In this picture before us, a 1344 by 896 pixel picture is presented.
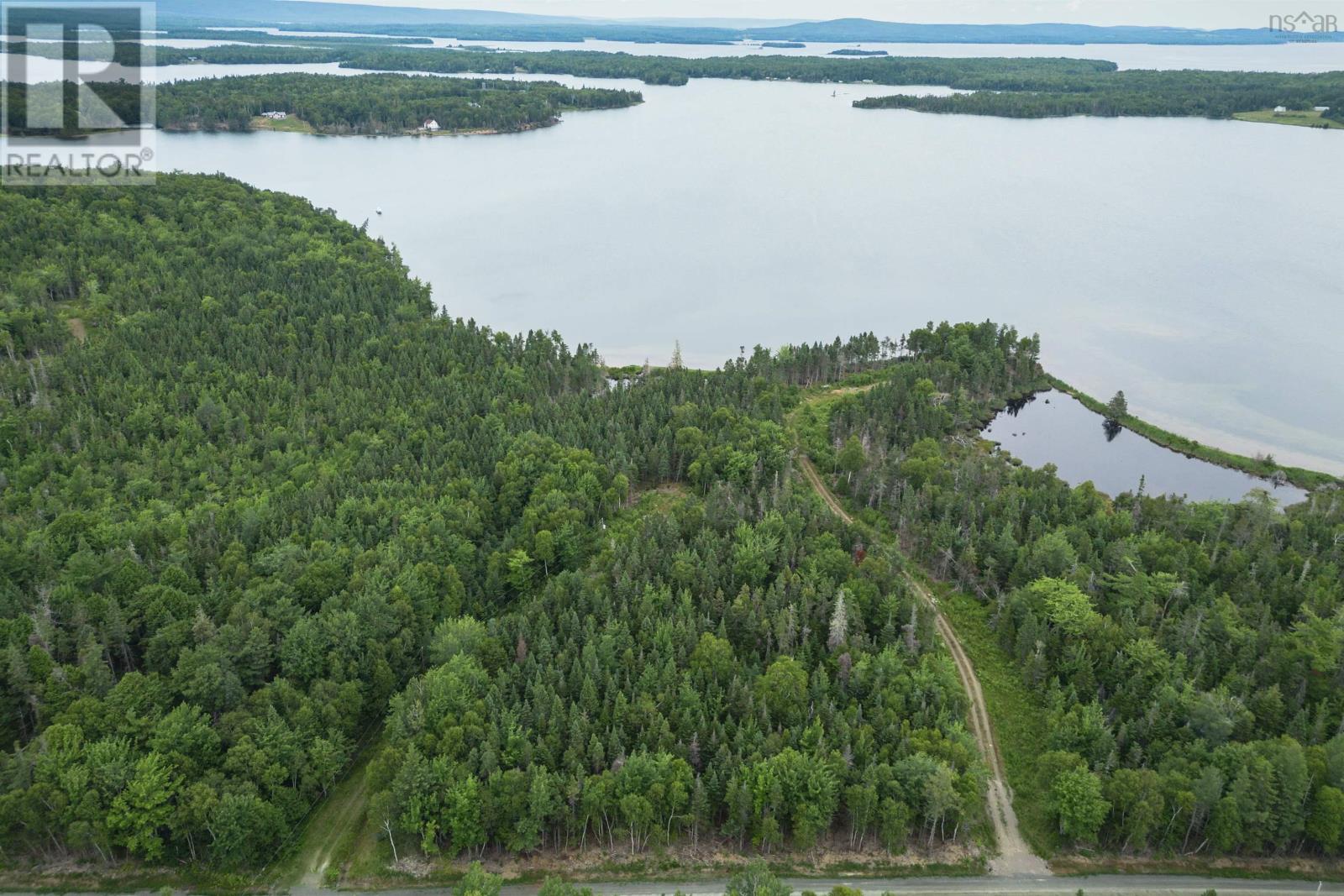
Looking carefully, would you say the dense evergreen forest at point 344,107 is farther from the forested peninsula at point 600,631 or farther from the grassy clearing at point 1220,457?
the grassy clearing at point 1220,457

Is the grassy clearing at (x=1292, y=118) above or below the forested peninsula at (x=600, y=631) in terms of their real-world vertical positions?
above

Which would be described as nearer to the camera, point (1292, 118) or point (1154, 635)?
point (1154, 635)

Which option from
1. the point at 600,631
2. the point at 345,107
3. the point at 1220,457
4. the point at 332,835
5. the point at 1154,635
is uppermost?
the point at 345,107
